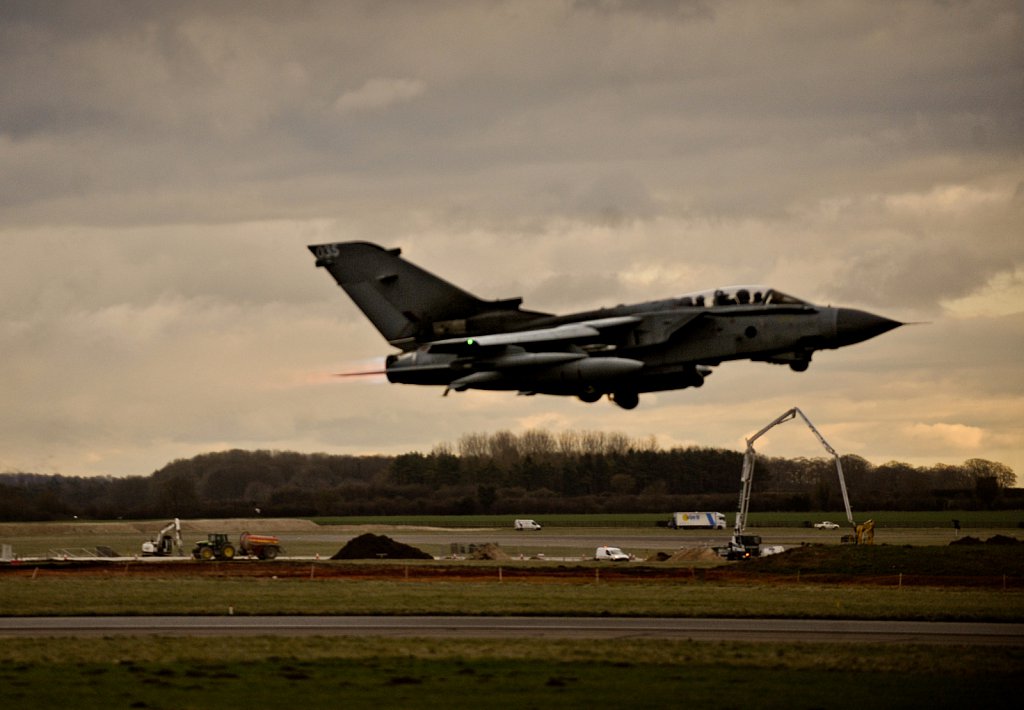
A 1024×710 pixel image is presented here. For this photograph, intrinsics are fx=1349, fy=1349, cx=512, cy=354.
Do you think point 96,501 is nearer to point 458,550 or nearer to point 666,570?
point 458,550

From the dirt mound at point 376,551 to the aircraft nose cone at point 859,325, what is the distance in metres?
39.2

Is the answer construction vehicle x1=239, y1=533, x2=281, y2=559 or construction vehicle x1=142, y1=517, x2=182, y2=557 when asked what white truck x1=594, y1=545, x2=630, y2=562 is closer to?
construction vehicle x1=239, y1=533, x2=281, y2=559

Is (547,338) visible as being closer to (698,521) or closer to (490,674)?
(490,674)

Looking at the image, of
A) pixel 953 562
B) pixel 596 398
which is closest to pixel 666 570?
pixel 953 562

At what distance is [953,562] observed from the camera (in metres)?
56.3

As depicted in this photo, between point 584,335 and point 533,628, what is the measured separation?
11202 millimetres

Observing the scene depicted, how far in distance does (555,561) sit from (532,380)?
30403mm

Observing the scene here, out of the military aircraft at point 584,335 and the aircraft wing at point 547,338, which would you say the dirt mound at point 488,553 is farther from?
the aircraft wing at point 547,338

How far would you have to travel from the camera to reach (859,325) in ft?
131

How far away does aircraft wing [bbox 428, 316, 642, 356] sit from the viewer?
4209 cm

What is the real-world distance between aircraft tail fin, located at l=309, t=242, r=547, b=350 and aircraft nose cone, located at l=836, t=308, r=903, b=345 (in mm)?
10034

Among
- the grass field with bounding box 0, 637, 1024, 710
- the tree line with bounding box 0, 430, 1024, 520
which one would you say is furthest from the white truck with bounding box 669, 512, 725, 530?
the grass field with bounding box 0, 637, 1024, 710

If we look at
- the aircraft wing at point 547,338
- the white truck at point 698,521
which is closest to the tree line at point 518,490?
the white truck at point 698,521

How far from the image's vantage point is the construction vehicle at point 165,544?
7751 cm
